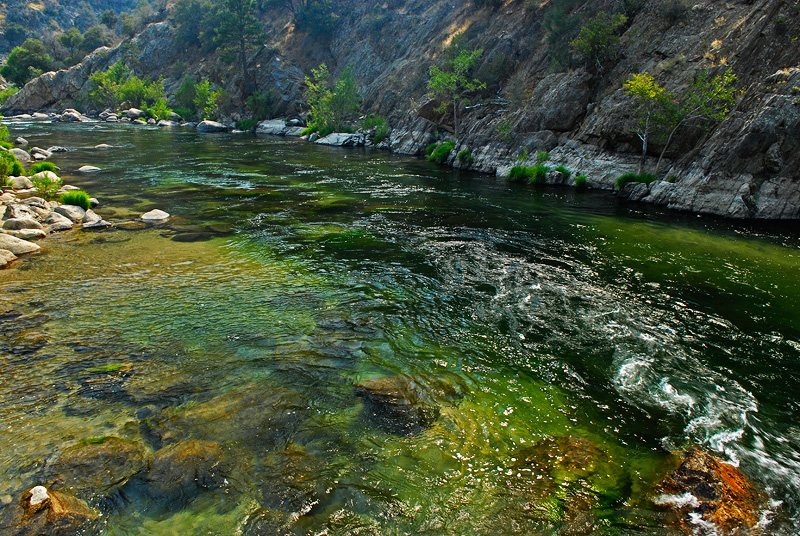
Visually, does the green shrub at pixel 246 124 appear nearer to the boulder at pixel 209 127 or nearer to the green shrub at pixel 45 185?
the boulder at pixel 209 127

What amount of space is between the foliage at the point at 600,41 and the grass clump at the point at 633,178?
46.7ft

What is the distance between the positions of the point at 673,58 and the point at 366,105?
49.8 metres

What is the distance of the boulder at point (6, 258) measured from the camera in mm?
12820

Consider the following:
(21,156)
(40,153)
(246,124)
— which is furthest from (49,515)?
(246,124)

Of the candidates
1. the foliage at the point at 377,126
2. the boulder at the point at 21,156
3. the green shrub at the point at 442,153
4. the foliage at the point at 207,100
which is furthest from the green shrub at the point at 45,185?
the foliage at the point at 207,100

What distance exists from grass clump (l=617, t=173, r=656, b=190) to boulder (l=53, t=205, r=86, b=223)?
2906cm

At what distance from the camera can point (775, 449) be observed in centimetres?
662

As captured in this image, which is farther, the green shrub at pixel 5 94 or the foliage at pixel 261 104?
the green shrub at pixel 5 94

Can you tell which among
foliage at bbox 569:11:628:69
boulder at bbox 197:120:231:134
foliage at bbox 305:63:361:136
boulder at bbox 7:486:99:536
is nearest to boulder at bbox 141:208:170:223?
boulder at bbox 7:486:99:536

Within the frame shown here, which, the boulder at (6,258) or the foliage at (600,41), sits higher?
the foliage at (600,41)

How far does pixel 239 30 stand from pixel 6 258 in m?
90.5

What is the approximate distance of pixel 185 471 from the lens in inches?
233

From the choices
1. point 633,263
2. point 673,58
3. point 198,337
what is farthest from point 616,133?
point 198,337

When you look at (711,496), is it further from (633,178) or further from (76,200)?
(633,178)
